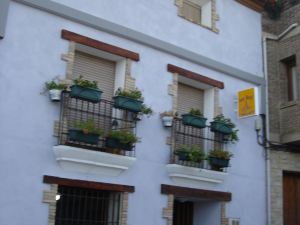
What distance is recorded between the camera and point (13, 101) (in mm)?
8758

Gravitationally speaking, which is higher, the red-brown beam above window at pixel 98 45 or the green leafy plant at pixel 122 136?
the red-brown beam above window at pixel 98 45

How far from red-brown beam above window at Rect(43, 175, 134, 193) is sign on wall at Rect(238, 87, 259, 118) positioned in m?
3.63

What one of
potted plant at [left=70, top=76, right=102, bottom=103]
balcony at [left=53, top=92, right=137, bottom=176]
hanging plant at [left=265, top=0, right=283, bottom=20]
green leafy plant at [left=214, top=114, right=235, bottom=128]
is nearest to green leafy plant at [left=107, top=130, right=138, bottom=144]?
balcony at [left=53, top=92, right=137, bottom=176]

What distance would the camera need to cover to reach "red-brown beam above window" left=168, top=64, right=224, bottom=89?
11312 millimetres

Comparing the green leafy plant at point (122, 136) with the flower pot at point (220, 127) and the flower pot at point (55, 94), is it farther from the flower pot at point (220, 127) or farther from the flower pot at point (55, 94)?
the flower pot at point (220, 127)

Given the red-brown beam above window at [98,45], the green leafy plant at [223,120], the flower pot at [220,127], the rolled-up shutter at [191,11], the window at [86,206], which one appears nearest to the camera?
the window at [86,206]

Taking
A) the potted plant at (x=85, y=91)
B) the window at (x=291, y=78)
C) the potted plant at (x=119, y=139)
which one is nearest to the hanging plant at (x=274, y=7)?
the window at (x=291, y=78)

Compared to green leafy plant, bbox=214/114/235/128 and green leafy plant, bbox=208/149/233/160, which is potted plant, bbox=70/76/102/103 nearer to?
green leafy plant, bbox=208/149/233/160

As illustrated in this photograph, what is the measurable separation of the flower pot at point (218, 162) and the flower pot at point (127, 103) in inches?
88.2

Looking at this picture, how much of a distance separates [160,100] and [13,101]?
3384 millimetres

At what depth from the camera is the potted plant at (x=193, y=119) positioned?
35.4ft

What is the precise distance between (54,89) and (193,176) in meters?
3.63

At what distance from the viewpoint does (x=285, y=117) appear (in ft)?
42.4

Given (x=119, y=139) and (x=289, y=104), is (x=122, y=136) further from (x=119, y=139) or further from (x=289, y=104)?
(x=289, y=104)
